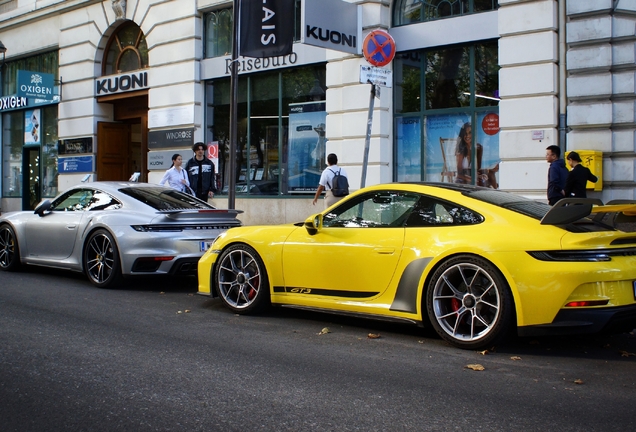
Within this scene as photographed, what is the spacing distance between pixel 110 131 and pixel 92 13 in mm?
3708

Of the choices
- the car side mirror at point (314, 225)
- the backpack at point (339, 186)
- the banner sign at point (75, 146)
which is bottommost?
the car side mirror at point (314, 225)

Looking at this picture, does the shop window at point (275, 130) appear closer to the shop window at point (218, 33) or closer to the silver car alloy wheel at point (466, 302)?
the shop window at point (218, 33)

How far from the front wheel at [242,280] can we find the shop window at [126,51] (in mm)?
15105

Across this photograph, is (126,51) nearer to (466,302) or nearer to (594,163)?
(594,163)

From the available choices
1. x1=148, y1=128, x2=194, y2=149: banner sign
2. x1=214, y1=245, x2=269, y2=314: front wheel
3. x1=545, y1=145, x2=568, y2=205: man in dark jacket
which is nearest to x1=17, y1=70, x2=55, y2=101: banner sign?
x1=148, y1=128, x2=194, y2=149: banner sign

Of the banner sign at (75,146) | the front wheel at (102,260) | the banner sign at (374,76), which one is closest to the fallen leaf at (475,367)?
the front wheel at (102,260)

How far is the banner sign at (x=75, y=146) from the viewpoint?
22484 millimetres

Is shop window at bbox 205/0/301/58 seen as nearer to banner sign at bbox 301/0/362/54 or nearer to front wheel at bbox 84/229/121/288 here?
banner sign at bbox 301/0/362/54

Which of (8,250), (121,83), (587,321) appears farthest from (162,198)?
(121,83)

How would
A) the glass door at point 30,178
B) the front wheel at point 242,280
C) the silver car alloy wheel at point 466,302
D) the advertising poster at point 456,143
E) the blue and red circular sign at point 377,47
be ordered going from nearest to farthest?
1. the silver car alloy wheel at point 466,302
2. the front wheel at point 242,280
3. the blue and red circular sign at point 377,47
4. the advertising poster at point 456,143
5. the glass door at point 30,178

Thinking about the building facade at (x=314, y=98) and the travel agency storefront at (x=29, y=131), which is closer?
the building facade at (x=314, y=98)

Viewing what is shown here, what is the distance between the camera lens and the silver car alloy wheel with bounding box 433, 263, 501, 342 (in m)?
5.46

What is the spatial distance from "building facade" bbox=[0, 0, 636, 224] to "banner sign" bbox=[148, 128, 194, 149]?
46mm

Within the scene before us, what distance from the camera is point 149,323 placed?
262 inches
